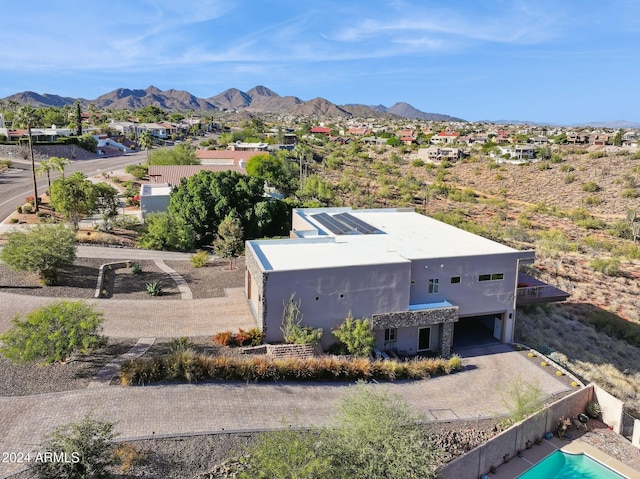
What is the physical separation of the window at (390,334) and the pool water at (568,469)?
7489 mm

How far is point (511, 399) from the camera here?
1723cm

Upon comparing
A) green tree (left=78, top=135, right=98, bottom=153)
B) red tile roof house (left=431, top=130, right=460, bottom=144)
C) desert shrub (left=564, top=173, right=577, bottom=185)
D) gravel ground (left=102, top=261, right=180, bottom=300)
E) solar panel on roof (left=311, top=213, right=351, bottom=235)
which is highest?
red tile roof house (left=431, top=130, right=460, bottom=144)

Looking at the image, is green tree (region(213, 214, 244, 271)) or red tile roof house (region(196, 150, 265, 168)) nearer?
green tree (region(213, 214, 244, 271))

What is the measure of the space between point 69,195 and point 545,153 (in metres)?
87.9

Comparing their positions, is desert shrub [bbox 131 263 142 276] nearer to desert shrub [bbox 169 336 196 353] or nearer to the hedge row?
desert shrub [bbox 169 336 196 353]

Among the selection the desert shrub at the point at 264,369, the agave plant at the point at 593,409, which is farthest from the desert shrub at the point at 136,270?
the agave plant at the point at 593,409

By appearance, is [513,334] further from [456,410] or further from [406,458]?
[406,458]

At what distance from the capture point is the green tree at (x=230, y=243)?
2864 centimetres

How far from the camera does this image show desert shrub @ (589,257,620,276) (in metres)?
35.8

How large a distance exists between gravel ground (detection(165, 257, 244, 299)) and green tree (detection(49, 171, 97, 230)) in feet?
28.9

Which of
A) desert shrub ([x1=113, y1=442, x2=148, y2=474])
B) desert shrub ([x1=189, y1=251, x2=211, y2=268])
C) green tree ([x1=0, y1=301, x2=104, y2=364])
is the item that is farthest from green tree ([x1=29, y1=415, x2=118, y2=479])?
desert shrub ([x1=189, y1=251, x2=211, y2=268])

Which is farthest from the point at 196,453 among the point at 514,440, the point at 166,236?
the point at 166,236

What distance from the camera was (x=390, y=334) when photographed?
21.3 m

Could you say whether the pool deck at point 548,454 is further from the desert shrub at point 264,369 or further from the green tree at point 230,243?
the green tree at point 230,243
